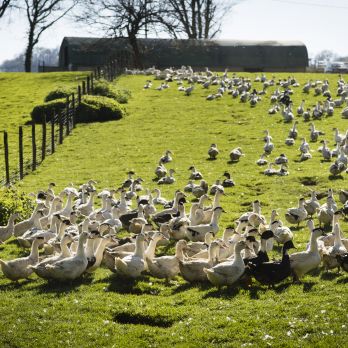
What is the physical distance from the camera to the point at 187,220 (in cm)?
1998

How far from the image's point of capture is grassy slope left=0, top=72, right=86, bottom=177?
42344 millimetres

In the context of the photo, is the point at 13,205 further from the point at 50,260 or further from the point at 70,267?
the point at 70,267

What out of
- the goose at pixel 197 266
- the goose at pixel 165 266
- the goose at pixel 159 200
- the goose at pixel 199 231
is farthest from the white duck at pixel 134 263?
the goose at pixel 159 200

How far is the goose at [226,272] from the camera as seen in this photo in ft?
48.6

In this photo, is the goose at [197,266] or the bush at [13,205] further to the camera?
the bush at [13,205]

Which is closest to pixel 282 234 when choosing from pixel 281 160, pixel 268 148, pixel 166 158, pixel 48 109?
pixel 281 160

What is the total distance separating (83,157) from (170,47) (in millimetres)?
52503

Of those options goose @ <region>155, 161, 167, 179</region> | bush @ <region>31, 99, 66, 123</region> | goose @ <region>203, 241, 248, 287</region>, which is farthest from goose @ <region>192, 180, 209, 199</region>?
bush @ <region>31, 99, 66, 123</region>

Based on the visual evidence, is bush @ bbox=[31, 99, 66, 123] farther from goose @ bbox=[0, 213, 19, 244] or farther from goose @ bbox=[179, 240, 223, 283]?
goose @ bbox=[179, 240, 223, 283]

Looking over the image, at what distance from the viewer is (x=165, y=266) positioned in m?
15.9

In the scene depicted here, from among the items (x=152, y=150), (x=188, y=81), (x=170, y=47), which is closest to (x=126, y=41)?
(x=170, y=47)

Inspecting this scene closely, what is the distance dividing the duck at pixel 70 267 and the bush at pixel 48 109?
2925 centimetres

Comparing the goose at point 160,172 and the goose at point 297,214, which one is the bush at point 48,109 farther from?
the goose at point 297,214

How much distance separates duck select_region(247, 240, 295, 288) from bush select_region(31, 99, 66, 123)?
31116mm
